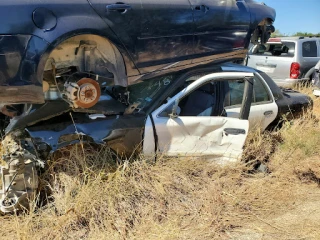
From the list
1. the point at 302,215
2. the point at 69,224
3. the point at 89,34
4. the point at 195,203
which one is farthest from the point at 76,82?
the point at 302,215

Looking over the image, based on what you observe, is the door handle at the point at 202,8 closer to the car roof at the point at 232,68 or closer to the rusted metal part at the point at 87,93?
the car roof at the point at 232,68

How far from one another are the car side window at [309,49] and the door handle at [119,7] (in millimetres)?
7212

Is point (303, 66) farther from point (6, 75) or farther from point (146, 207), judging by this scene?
point (6, 75)

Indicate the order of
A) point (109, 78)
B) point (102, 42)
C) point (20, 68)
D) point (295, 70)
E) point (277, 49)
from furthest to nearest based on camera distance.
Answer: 1. point (277, 49)
2. point (295, 70)
3. point (109, 78)
4. point (102, 42)
5. point (20, 68)

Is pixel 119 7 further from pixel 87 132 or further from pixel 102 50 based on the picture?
pixel 87 132

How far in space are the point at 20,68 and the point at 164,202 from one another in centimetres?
183

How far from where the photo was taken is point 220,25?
445 cm

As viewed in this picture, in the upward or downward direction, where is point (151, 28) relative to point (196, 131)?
upward

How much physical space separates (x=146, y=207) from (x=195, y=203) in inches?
20.7

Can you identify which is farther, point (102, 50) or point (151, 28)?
point (151, 28)

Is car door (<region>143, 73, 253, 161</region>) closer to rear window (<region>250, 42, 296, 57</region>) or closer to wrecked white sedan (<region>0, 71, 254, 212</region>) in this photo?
wrecked white sedan (<region>0, 71, 254, 212</region>)

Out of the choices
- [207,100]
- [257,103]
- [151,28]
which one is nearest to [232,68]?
[207,100]

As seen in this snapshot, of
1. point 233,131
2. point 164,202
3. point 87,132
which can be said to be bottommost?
point 164,202

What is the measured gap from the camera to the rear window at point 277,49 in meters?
9.42
